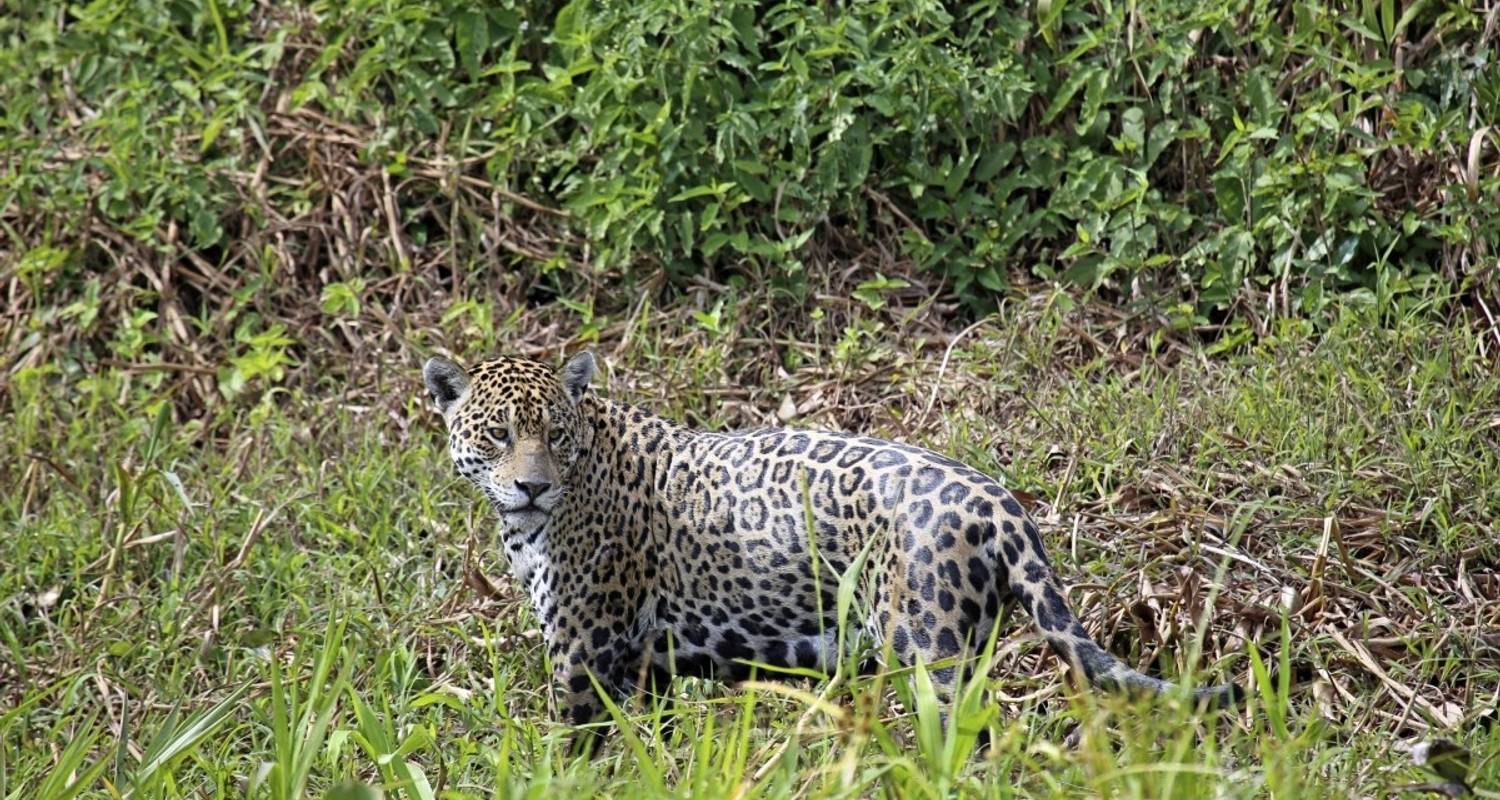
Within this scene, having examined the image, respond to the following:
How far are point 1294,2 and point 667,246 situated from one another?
111 inches

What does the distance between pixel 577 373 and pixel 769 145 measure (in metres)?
2.77

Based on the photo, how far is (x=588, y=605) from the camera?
6.11 m

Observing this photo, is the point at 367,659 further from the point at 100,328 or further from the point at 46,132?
the point at 46,132

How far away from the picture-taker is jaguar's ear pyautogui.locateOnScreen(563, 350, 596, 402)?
6242 millimetres

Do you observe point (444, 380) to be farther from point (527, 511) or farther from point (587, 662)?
point (587, 662)

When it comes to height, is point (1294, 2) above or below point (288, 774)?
above

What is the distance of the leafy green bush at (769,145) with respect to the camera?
8.02 m

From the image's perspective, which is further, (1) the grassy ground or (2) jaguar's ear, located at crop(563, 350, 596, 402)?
(2) jaguar's ear, located at crop(563, 350, 596, 402)

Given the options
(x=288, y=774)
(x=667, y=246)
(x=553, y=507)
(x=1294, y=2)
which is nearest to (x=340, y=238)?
(x=667, y=246)

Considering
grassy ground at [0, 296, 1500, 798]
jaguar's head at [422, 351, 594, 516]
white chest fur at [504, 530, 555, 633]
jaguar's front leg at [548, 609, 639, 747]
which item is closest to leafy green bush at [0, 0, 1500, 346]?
grassy ground at [0, 296, 1500, 798]

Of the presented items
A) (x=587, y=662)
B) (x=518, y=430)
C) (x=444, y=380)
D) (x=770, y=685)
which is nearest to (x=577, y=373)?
(x=518, y=430)

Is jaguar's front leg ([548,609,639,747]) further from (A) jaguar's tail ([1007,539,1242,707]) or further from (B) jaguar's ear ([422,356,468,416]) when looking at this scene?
(A) jaguar's tail ([1007,539,1242,707])

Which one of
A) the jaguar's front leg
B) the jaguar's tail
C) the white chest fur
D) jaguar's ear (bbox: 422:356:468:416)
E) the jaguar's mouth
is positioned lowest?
the jaguar's front leg

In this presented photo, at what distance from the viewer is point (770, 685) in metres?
4.41
